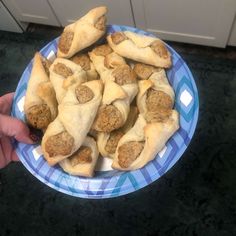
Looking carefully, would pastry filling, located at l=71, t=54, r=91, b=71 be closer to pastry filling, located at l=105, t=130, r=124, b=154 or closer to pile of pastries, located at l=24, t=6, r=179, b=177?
pile of pastries, located at l=24, t=6, r=179, b=177

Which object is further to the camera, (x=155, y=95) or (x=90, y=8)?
(x=90, y=8)

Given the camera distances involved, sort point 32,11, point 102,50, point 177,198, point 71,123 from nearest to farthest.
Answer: point 71,123, point 102,50, point 177,198, point 32,11

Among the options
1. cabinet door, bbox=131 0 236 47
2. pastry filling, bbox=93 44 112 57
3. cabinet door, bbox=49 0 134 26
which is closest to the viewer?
pastry filling, bbox=93 44 112 57

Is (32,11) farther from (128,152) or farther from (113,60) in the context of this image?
(128,152)

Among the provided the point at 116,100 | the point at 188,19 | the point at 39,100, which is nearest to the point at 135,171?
the point at 116,100

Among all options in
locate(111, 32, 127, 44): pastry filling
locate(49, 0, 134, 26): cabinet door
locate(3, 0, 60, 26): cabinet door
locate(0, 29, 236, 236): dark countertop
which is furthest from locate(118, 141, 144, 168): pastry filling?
locate(3, 0, 60, 26): cabinet door
